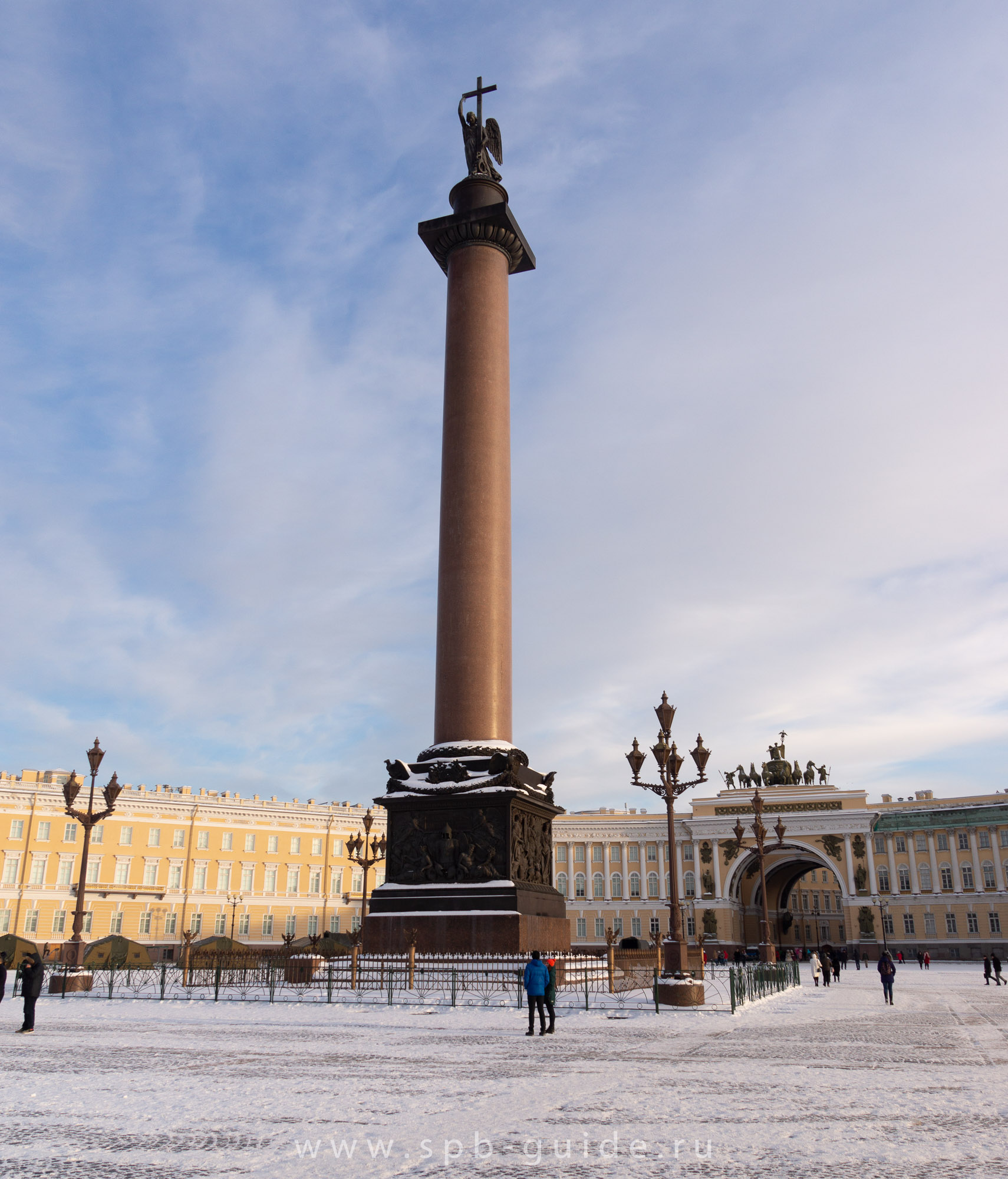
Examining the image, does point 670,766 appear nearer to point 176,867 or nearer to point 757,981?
point 757,981

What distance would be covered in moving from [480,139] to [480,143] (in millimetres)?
159

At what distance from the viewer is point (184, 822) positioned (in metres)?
74.6

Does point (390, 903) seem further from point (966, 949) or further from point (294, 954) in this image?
point (966, 949)

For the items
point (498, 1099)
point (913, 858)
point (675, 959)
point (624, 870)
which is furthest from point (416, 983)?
point (624, 870)

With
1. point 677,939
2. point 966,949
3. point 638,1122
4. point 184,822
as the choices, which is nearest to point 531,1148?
point 638,1122

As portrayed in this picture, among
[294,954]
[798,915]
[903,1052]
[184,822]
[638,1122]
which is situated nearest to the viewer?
[638,1122]

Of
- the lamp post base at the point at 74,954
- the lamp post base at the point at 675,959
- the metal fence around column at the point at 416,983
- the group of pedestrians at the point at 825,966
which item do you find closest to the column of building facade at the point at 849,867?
the group of pedestrians at the point at 825,966

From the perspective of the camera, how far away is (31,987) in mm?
15609

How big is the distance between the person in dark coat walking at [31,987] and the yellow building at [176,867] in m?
56.2

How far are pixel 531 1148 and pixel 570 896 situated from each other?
3654 inches

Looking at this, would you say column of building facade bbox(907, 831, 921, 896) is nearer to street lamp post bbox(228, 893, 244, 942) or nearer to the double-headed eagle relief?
street lamp post bbox(228, 893, 244, 942)

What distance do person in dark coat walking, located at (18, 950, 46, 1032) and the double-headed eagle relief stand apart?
24888 millimetres

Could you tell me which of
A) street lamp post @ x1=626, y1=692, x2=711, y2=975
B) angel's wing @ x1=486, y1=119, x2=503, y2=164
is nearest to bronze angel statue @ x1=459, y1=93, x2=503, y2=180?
angel's wing @ x1=486, y1=119, x2=503, y2=164

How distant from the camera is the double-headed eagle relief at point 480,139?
31.7 m
